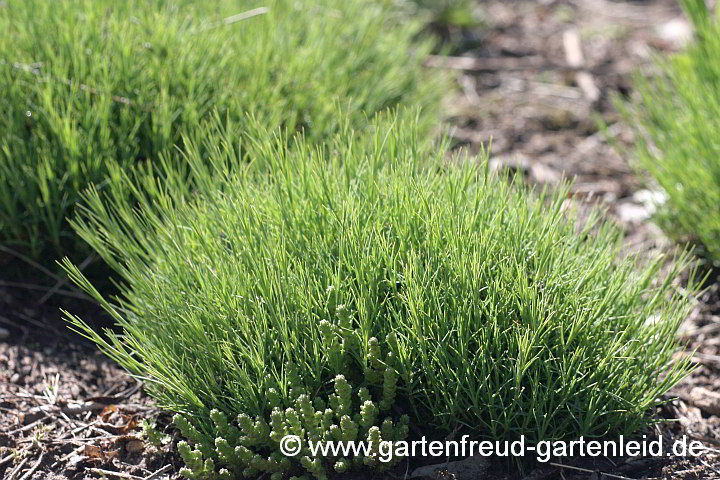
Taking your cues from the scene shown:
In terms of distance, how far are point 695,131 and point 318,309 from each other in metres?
1.51

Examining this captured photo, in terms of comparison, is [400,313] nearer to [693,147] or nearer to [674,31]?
[693,147]

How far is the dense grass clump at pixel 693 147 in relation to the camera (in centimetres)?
262

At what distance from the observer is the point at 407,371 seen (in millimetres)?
1841

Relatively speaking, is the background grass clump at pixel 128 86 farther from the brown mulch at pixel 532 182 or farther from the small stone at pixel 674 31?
the small stone at pixel 674 31

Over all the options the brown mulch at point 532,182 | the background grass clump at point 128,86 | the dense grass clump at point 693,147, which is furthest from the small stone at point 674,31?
the background grass clump at point 128,86

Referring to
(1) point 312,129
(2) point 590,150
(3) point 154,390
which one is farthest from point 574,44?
(3) point 154,390

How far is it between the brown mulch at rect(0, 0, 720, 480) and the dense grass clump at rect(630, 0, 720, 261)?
6.1 inches

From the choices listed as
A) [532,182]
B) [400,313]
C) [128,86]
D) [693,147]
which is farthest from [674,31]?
[400,313]

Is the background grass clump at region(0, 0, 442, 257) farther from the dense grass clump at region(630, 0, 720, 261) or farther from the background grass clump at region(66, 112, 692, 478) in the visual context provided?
the dense grass clump at region(630, 0, 720, 261)

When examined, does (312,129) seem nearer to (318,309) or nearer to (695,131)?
(318,309)

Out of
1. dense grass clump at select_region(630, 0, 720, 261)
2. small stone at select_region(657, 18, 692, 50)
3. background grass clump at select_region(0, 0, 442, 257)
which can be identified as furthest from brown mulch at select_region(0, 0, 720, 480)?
background grass clump at select_region(0, 0, 442, 257)

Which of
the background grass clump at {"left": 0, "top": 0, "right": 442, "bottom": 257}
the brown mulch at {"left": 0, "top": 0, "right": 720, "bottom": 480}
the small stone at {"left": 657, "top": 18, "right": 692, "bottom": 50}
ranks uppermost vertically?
the background grass clump at {"left": 0, "top": 0, "right": 442, "bottom": 257}

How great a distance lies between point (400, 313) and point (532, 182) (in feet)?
5.50

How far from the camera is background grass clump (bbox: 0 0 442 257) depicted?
241cm
